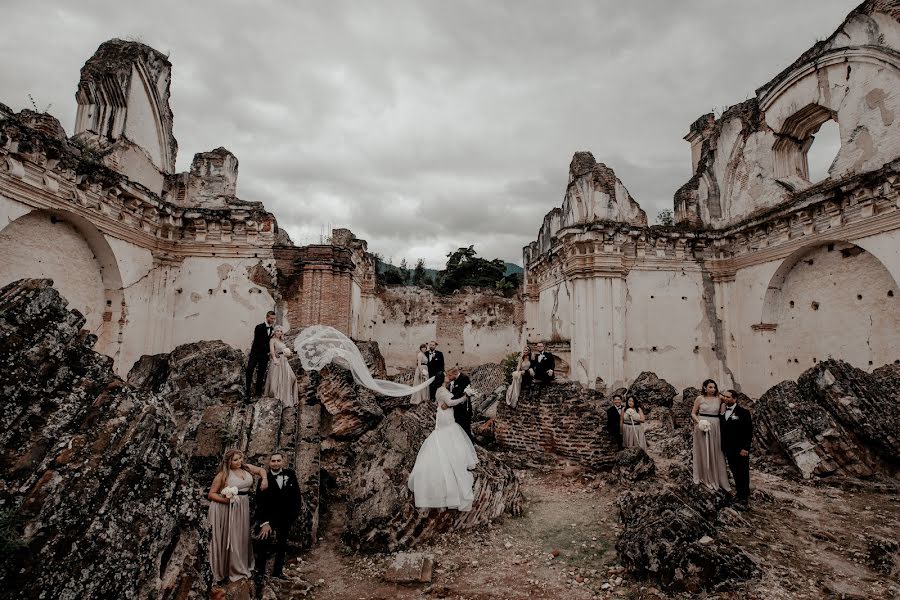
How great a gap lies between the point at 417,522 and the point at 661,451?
6061 mm

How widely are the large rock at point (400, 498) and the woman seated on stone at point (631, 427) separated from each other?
256cm

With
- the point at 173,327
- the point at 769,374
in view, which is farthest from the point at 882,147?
the point at 173,327

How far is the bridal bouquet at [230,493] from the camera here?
14.1 feet

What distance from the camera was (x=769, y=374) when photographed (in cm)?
1238

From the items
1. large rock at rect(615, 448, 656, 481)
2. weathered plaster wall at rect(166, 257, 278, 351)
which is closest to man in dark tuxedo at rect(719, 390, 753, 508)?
large rock at rect(615, 448, 656, 481)

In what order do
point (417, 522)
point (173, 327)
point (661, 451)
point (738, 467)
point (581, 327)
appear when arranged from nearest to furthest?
point (417, 522), point (738, 467), point (661, 451), point (173, 327), point (581, 327)

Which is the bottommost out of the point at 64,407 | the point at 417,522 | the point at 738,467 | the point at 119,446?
the point at 417,522

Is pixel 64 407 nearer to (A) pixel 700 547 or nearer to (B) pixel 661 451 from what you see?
(A) pixel 700 547

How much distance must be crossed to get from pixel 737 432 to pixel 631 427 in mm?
1962

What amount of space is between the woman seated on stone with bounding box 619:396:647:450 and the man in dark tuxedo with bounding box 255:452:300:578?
18.6 ft

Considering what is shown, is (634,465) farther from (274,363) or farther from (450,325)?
(450,325)

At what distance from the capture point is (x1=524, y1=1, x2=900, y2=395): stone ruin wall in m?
9.65

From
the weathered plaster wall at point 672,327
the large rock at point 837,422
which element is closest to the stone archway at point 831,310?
the weathered plaster wall at point 672,327

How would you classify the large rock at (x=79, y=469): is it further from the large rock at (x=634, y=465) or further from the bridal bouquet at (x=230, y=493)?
the large rock at (x=634, y=465)
